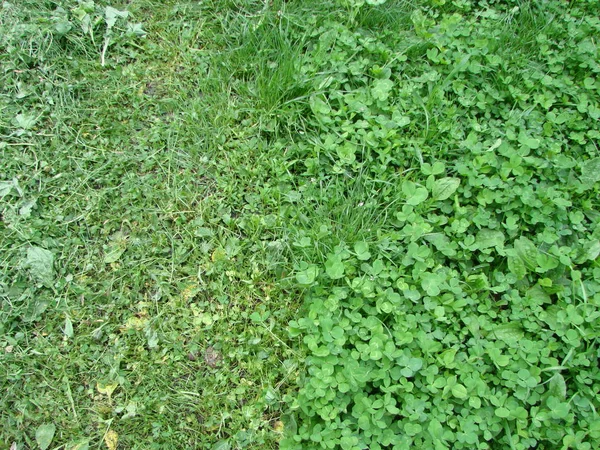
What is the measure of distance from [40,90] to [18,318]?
1501 mm

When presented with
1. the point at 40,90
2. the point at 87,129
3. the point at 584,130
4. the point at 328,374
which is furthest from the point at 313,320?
the point at 40,90

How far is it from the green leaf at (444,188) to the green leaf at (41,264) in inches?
86.4

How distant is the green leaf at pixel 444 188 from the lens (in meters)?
3.00

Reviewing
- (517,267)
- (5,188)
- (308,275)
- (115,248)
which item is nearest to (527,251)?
(517,267)

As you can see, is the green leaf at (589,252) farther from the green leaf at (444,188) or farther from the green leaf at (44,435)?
the green leaf at (44,435)

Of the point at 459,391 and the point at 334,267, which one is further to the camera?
the point at 334,267

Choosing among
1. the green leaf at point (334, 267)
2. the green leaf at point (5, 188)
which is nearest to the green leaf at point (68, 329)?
the green leaf at point (5, 188)

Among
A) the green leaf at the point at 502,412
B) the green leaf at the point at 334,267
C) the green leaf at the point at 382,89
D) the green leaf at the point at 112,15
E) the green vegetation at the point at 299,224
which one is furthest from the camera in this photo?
the green leaf at the point at 112,15

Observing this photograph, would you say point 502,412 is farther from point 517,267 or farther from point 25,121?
point 25,121

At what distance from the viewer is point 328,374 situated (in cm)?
253

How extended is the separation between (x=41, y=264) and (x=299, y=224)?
1454mm

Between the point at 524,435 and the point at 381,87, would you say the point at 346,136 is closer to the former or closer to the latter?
the point at 381,87

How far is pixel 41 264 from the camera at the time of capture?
9.50ft

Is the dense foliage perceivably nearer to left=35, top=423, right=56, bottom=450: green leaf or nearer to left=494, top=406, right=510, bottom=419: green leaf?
left=494, top=406, right=510, bottom=419: green leaf
